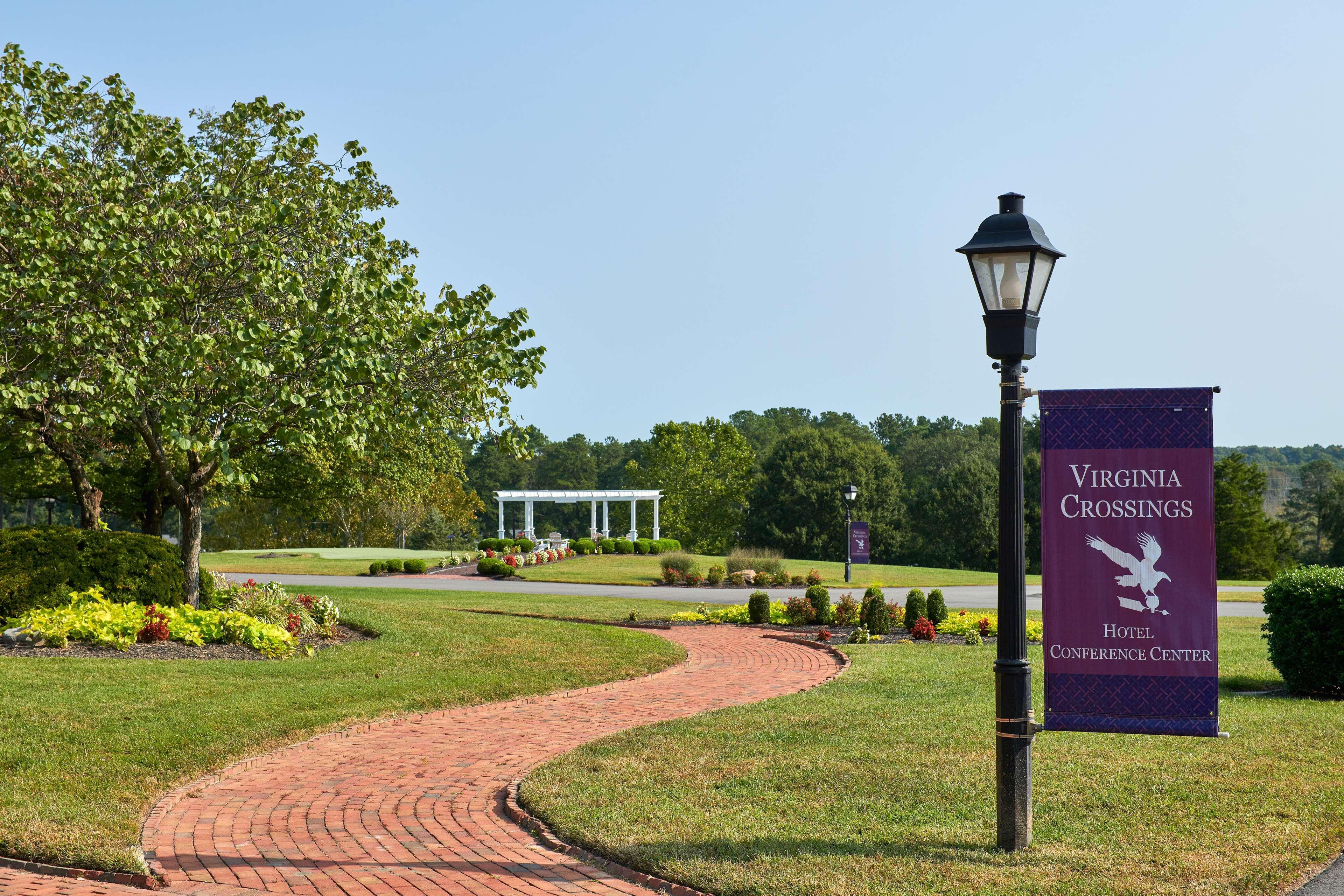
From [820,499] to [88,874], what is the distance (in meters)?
60.6

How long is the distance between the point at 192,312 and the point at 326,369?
2560 millimetres

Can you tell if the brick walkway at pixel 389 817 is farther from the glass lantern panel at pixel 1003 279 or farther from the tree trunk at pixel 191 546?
the tree trunk at pixel 191 546

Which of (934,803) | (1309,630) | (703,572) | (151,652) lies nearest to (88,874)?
(934,803)

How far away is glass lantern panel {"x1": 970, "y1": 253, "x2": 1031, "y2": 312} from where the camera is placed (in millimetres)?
5289

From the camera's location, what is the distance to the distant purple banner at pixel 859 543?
30013mm

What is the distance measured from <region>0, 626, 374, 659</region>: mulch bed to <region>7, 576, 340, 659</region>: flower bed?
50mm

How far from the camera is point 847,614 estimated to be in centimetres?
1692

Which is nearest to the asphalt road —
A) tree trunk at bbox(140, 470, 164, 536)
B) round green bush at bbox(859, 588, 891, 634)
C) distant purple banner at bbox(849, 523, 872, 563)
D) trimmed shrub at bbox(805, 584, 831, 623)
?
distant purple banner at bbox(849, 523, 872, 563)

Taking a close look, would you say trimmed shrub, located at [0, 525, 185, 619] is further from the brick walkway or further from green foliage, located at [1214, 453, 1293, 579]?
green foliage, located at [1214, 453, 1293, 579]

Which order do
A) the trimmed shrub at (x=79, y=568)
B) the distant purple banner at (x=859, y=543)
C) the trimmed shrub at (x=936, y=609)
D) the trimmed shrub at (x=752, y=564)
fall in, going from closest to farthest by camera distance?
the trimmed shrub at (x=79, y=568), the trimmed shrub at (x=936, y=609), the distant purple banner at (x=859, y=543), the trimmed shrub at (x=752, y=564)

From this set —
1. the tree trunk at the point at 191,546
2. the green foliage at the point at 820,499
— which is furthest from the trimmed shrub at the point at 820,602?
the green foliage at the point at 820,499

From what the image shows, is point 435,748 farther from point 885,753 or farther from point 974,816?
point 974,816

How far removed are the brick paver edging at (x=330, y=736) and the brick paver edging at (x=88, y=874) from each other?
0.03 meters

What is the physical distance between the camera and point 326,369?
10.8 metres
